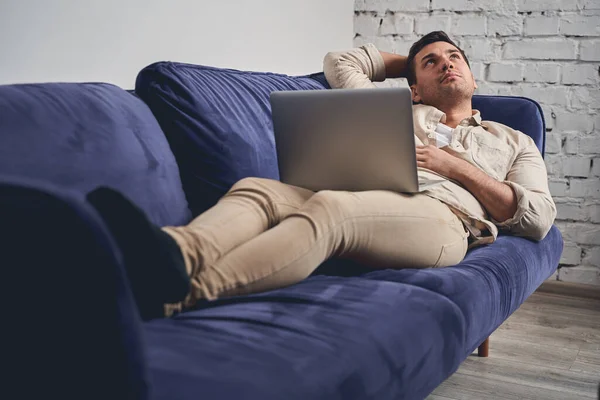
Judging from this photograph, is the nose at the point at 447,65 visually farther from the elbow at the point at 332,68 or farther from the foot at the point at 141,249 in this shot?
the foot at the point at 141,249

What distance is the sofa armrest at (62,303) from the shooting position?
79 centimetres

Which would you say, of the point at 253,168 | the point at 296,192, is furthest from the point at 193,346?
the point at 253,168

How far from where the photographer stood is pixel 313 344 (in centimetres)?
107

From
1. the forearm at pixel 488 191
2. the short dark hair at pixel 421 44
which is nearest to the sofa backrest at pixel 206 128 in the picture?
the forearm at pixel 488 191

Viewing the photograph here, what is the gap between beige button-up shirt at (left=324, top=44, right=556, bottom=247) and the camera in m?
1.90

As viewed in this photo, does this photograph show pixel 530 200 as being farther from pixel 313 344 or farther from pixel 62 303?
pixel 62 303

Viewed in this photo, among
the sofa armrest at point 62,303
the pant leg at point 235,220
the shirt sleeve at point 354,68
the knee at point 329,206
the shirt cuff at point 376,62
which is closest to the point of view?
the sofa armrest at point 62,303

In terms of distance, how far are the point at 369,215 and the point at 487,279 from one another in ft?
1.09

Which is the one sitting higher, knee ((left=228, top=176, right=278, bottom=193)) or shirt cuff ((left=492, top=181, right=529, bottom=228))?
knee ((left=228, top=176, right=278, bottom=193))

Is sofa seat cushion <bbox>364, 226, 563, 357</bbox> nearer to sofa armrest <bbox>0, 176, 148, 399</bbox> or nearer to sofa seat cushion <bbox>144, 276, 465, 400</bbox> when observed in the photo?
sofa seat cushion <bbox>144, 276, 465, 400</bbox>

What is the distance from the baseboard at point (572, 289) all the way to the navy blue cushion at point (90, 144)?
77.0 inches

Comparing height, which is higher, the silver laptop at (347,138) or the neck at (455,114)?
the silver laptop at (347,138)

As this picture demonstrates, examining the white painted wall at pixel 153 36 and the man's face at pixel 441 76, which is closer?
the white painted wall at pixel 153 36

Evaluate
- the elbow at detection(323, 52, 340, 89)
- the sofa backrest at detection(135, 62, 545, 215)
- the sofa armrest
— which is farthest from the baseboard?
the sofa armrest
